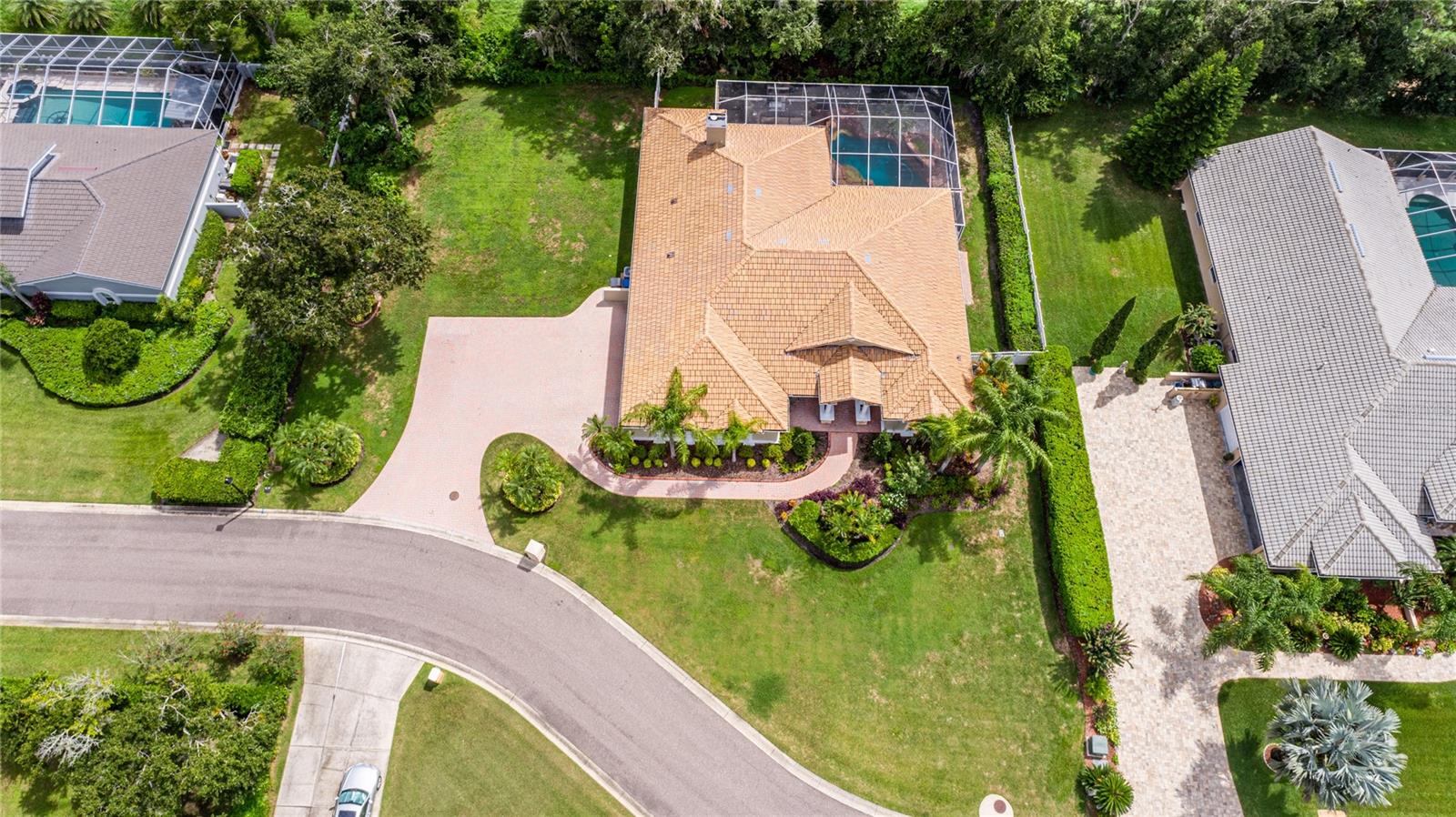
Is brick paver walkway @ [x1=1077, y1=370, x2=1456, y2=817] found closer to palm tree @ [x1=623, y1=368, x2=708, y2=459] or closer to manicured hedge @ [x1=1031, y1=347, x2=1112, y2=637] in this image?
manicured hedge @ [x1=1031, y1=347, x2=1112, y2=637]

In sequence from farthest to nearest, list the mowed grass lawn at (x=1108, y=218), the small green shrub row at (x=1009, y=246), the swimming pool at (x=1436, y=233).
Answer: the mowed grass lawn at (x=1108, y=218) < the small green shrub row at (x=1009, y=246) < the swimming pool at (x=1436, y=233)

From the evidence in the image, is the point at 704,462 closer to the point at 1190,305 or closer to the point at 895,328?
the point at 895,328

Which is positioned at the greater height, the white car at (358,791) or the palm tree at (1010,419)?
the palm tree at (1010,419)

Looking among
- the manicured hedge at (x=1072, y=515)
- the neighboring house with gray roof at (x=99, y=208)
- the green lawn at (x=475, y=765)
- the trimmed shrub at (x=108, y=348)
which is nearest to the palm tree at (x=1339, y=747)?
the manicured hedge at (x=1072, y=515)

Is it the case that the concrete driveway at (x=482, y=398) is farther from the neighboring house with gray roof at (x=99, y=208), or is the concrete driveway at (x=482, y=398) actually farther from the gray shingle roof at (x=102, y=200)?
the gray shingle roof at (x=102, y=200)

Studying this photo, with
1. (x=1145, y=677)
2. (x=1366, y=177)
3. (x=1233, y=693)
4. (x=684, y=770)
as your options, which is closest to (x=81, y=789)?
(x=684, y=770)

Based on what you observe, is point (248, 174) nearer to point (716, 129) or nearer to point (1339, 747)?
point (716, 129)
